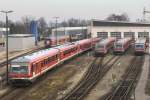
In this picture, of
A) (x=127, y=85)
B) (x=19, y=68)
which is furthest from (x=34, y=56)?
(x=127, y=85)

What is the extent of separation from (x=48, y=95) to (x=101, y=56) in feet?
106

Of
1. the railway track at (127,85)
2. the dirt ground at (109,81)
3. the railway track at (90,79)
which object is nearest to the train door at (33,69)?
the railway track at (90,79)

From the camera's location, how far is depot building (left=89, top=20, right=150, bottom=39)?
350ft

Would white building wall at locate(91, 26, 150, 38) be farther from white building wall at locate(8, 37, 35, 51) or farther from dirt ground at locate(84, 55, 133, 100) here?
dirt ground at locate(84, 55, 133, 100)

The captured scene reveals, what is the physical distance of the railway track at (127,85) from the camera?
114ft

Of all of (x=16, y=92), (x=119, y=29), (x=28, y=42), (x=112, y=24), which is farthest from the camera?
(x=119, y=29)

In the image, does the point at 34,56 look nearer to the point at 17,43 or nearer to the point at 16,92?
the point at 16,92

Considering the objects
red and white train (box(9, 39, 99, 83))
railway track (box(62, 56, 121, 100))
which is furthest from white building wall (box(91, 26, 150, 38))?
red and white train (box(9, 39, 99, 83))

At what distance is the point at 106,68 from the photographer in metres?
53.3

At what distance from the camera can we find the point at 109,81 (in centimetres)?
4316

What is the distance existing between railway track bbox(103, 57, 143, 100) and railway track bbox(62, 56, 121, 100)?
115 inches

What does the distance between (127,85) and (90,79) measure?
597 centimetres

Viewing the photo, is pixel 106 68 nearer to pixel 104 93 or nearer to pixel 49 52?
pixel 49 52

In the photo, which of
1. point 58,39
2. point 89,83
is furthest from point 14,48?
point 89,83
